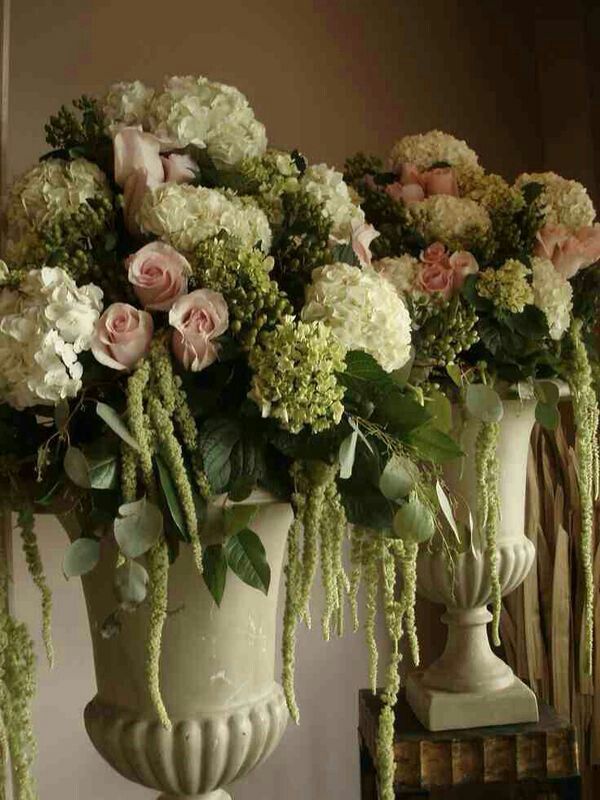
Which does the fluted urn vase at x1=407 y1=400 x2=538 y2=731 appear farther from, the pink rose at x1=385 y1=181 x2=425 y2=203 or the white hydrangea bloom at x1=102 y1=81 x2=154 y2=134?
the white hydrangea bloom at x1=102 y1=81 x2=154 y2=134

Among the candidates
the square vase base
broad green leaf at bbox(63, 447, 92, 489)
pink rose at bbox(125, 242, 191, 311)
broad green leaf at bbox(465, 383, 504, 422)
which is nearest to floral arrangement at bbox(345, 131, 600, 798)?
broad green leaf at bbox(465, 383, 504, 422)

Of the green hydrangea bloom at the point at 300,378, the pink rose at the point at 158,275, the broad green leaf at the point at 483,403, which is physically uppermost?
the pink rose at the point at 158,275

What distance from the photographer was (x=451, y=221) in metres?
1.35

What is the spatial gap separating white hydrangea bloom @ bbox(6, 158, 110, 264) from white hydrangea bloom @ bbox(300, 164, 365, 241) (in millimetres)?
247

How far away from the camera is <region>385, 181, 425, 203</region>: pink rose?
1.41 m

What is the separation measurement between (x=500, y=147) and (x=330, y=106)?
0.43 meters

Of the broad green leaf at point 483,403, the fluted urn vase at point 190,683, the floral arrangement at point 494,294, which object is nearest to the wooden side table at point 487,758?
the floral arrangement at point 494,294

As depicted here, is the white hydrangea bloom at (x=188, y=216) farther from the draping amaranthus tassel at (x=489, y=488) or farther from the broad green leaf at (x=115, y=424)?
the draping amaranthus tassel at (x=489, y=488)

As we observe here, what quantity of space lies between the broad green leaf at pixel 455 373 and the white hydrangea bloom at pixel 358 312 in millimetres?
197

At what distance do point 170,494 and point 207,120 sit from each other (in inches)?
18.9

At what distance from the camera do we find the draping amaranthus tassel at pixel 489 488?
1275 mm

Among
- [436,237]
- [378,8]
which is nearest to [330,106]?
[378,8]

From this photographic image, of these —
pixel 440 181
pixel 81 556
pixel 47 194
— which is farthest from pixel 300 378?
pixel 440 181

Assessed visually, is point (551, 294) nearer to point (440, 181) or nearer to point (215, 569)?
point (440, 181)
